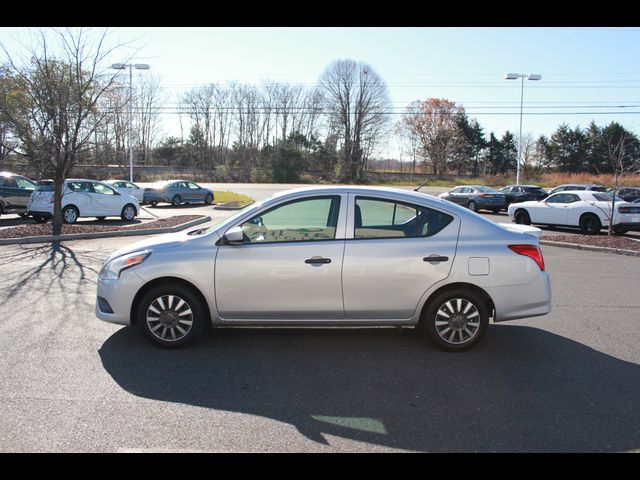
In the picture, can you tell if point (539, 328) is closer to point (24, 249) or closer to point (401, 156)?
point (24, 249)

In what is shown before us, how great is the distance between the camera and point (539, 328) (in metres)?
6.18

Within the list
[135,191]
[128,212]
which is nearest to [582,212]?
[128,212]

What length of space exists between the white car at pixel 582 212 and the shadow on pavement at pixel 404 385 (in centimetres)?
1245

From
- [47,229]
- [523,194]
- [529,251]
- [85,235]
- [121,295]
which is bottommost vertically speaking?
[85,235]

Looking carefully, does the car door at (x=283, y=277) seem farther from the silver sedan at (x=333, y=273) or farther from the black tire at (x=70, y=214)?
the black tire at (x=70, y=214)

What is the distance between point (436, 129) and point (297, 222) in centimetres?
7460

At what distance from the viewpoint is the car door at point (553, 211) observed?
1778 centimetres

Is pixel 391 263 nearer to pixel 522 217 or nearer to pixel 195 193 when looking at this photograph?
pixel 522 217

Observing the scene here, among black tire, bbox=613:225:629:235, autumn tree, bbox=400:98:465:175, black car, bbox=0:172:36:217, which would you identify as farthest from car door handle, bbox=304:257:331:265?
autumn tree, bbox=400:98:465:175

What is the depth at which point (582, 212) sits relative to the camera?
1720 centimetres

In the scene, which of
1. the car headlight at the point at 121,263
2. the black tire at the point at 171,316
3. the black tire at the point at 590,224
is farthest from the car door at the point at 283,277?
the black tire at the point at 590,224

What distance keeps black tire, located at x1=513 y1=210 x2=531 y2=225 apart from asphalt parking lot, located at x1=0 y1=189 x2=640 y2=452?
42.6 feet

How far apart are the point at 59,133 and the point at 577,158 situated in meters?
73.7

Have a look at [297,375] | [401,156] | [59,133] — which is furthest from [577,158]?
[297,375]
